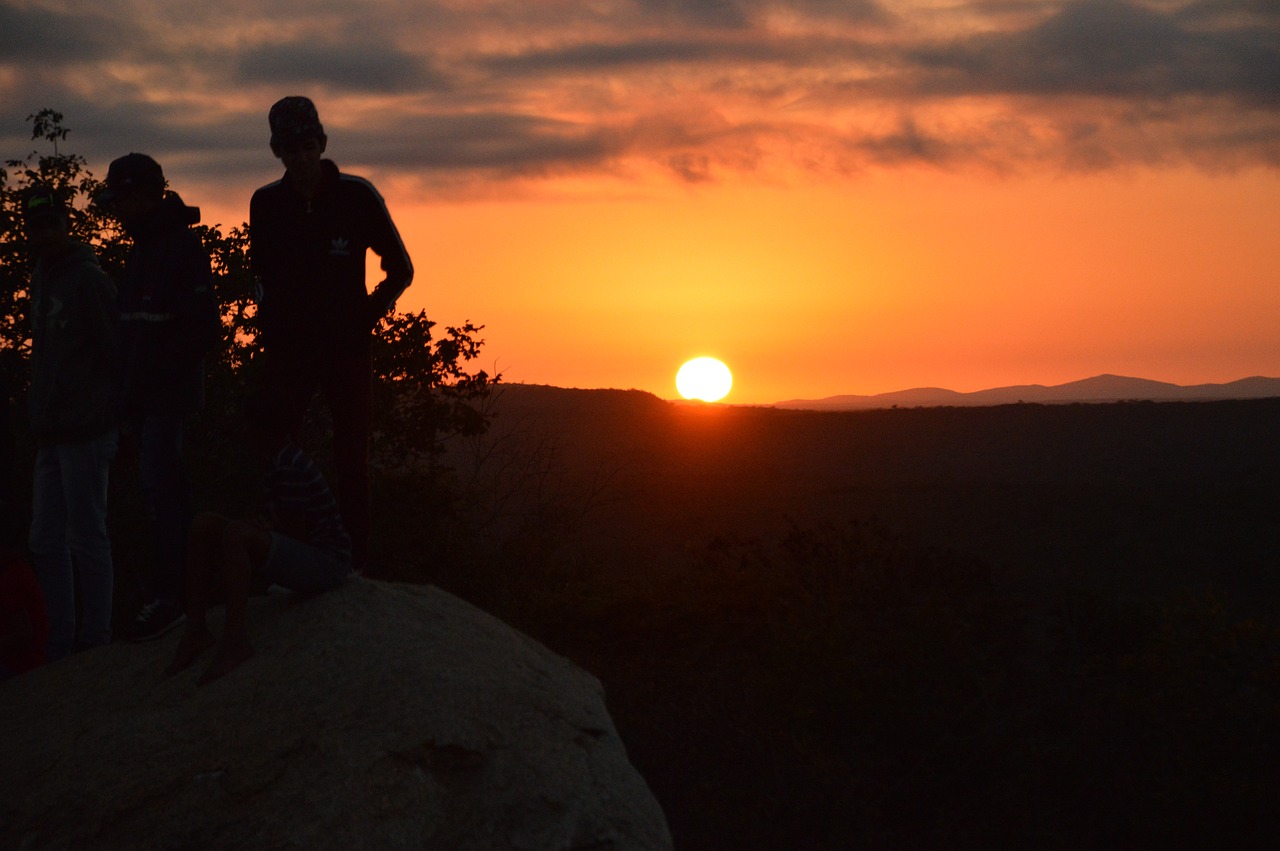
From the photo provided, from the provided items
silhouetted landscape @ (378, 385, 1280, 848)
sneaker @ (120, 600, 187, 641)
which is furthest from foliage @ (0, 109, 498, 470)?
sneaker @ (120, 600, 187, 641)

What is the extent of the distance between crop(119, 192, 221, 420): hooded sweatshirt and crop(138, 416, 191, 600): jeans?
85mm

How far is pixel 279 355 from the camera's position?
17.7 feet

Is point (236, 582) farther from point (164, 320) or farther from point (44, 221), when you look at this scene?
point (44, 221)

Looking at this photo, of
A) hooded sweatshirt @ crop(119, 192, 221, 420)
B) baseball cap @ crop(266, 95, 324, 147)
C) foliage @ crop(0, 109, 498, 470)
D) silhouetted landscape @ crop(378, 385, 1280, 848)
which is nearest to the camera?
baseball cap @ crop(266, 95, 324, 147)

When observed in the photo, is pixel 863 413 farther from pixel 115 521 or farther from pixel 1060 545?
pixel 115 521

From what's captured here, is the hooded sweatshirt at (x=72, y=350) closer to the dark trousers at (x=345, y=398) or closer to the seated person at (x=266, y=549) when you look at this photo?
the dark trousers at (x=345, y=398)

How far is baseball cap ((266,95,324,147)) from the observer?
513 cm

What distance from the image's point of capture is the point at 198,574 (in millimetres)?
4652

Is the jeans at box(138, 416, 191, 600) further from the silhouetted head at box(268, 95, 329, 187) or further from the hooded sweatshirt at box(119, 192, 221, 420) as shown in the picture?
the silhouetted head at box(268, 95, 329, 187)

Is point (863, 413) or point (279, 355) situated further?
point (863, 413)

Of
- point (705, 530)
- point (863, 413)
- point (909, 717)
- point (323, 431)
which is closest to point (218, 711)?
point (909, 717)

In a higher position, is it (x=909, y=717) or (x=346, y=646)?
(x=346, y=646)

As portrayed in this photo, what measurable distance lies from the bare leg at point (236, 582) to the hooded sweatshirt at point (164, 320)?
1.02m

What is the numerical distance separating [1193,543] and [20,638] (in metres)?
21.7
